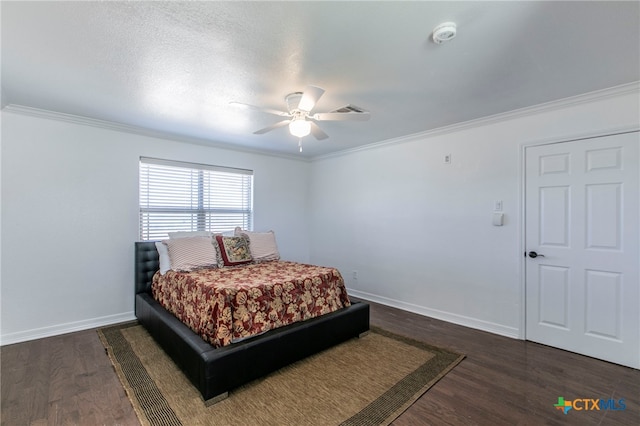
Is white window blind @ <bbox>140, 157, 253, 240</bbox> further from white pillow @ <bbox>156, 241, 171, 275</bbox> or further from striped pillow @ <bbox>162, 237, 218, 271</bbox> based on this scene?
striped pillow @ <bbox>162, 237, 218, 271</bbox>

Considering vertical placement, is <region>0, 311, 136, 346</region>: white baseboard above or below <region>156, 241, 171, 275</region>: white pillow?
below

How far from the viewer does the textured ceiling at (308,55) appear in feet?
5.24

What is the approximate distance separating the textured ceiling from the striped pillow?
1453mm

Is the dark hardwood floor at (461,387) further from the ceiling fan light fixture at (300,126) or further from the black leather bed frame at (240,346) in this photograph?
the ceiling fan light fixture at (300,126)

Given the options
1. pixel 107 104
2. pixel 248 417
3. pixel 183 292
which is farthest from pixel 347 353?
pixel 107 104

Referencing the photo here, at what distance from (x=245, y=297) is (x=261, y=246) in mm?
1572

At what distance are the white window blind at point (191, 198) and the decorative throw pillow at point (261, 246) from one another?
66 cm

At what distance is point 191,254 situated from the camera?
3.36 meters

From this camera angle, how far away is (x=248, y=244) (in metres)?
3.91

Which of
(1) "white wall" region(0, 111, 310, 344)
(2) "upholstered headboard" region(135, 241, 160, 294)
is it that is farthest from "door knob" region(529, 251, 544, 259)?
(1) "white wall" region(0, 111, 310, 344)

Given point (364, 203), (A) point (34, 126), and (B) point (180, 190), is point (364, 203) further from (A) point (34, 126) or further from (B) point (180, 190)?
(A) point (34, 126)

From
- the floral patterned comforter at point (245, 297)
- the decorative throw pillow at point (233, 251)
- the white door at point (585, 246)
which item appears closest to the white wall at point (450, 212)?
the white door at point (585, 246)

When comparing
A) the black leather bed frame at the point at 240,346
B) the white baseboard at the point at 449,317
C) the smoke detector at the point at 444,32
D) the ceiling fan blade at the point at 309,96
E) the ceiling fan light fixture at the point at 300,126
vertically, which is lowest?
the white baseboard at the point at 449,317

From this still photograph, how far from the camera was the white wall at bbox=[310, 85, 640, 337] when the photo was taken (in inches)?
119
